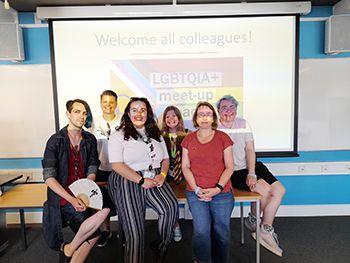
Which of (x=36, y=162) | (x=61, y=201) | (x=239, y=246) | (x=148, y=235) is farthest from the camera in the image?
(x=36, y=162)

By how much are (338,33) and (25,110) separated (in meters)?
3.71

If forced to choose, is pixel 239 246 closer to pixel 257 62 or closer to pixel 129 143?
pixel 129 143

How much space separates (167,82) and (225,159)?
4.41ft

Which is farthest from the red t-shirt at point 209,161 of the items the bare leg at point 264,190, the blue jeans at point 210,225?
the bare leg at point 264,190

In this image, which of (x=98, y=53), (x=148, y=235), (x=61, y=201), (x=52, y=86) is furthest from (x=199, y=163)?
(x=52, y=86)

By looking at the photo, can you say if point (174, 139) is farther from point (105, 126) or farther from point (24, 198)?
point (24, 198)

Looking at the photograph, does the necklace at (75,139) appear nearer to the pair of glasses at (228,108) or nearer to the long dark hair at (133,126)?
the long dark hair at (133,126)

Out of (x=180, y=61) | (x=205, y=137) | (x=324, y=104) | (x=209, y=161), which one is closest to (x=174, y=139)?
(x=205, y=137)

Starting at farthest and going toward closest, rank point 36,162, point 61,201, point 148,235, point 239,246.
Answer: point 36,162
point 148,235
point 239,246
point 61,201

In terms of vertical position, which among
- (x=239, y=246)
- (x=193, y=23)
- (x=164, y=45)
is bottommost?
(x=239, y=246)

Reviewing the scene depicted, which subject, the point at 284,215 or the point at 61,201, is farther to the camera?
the point at 284,215

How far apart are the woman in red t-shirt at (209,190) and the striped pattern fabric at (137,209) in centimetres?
20

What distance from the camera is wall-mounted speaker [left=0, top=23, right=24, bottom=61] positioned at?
116 inches

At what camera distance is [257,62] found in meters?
3.14
